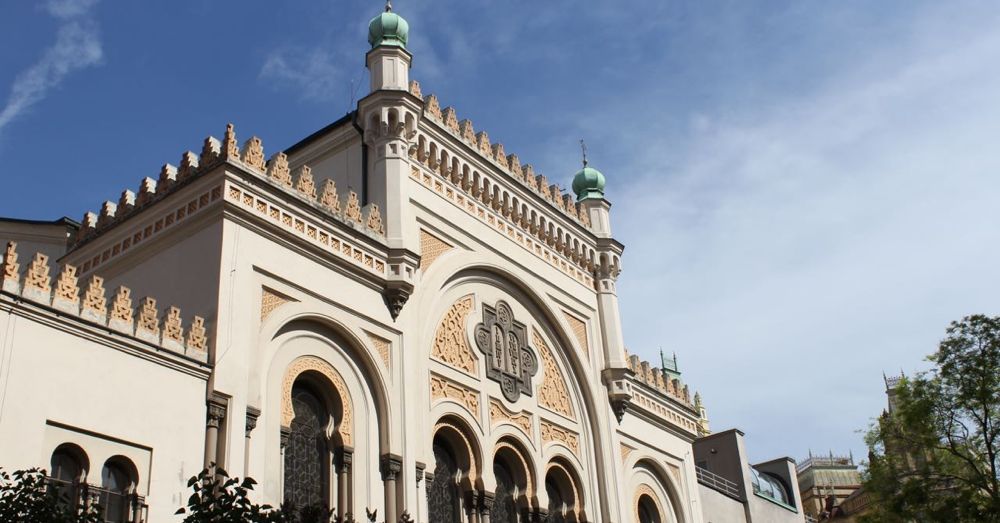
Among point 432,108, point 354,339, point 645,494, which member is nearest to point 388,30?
point 432,108

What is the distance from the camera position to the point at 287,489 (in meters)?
17.3

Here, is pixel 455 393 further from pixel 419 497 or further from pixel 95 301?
pixel 95 301

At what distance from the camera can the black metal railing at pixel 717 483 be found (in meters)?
31.7

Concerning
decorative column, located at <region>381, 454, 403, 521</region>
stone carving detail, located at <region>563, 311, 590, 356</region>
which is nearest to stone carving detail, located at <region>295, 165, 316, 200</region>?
decorative column, located at <region>381, 454, 403, 521</region>

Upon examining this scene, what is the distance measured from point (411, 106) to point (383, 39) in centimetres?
194

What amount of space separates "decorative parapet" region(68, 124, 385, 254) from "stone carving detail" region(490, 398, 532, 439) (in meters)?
4.37

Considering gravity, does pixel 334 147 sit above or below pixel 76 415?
above

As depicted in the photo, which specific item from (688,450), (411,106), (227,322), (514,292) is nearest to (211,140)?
(227,322)

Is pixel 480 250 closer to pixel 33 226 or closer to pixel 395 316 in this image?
pixel 395 316

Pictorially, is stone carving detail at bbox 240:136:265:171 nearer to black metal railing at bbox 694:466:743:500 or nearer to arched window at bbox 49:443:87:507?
arched window at bbox 49:443:87:507

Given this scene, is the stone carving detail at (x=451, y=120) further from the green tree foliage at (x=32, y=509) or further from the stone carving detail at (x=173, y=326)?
the green tree foliage at (x=32, y=509)

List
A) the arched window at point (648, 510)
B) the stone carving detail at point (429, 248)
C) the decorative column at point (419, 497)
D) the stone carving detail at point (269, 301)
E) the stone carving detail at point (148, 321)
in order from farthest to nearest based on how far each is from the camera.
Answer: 1. the arched window at point (648, 510)
2. the stone carving detail at point (429, 248)
3. the decorative column at point (419, 497)
4. the stone carving detail at point (269, 301)
5. the stone carving detail at point (148, 321)

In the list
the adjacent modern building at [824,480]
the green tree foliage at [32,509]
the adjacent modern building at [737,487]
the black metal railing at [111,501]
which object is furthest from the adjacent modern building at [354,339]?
the adjacent modern building at [824,480]

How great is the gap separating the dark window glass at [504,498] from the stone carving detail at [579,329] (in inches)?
174
